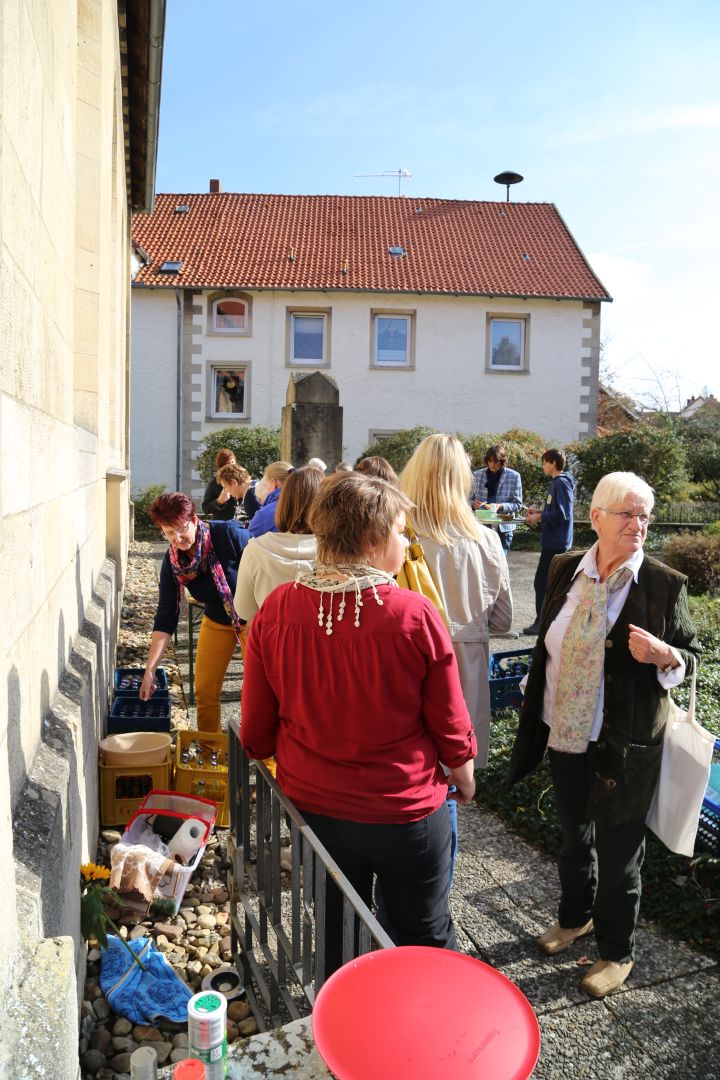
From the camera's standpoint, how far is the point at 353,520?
2.33 metres

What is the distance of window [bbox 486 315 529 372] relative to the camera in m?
26.9

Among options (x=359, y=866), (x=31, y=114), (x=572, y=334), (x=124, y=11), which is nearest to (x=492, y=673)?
(x=359, y=866)

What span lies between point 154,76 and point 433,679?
7.86 meters

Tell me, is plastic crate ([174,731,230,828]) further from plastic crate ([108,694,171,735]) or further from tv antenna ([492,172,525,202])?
tv antenna ([492,172,525,202])

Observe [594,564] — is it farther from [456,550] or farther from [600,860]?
[600,860]

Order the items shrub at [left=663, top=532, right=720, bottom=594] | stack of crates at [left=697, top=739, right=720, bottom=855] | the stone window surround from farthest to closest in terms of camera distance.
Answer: the stone window surround < shrub at [left=663, top=532, right=720, bottom=594] < stack of crates at [left=697, top=739, right=720, bottom=855]

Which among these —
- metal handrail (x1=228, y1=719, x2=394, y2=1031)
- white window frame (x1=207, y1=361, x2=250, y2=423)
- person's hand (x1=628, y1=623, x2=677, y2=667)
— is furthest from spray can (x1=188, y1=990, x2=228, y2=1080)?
white window frame (x1=207, y1=361, x2=250, y2=423)

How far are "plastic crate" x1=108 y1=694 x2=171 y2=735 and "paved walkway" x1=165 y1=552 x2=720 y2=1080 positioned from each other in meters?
1.91

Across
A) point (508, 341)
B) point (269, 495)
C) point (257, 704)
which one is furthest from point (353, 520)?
point (508, 341)

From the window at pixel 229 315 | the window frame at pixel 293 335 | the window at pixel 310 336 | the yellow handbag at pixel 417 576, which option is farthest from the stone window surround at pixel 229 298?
the yellow handbag at pixel 417 576

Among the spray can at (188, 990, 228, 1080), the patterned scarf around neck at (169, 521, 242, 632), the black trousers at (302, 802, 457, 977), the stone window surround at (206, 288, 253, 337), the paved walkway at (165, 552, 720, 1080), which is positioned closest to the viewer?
the spray can at (188, 990, 228, 1080)

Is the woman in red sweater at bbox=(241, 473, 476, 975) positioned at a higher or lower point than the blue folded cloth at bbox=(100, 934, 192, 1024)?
higher

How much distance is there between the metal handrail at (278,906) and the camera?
6.75 ft

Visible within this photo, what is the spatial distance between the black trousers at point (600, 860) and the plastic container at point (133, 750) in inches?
81.8
